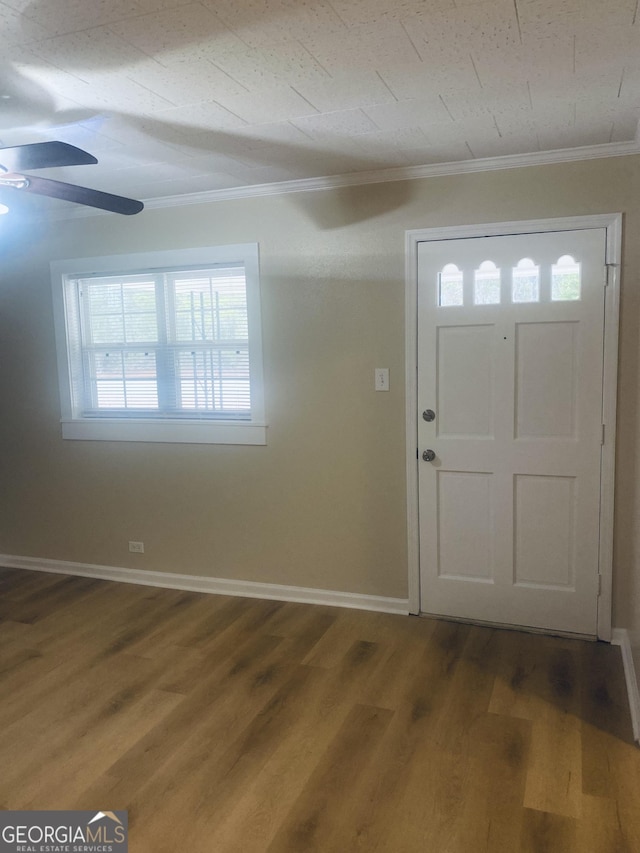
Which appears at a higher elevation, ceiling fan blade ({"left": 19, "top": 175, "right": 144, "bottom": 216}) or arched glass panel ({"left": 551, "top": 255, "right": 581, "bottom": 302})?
ceiling fan blade ({"left": 19, "top": 175, "right": 144, "bottom": 216})

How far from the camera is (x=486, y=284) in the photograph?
3.00 metres

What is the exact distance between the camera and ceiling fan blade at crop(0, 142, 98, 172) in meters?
1.79

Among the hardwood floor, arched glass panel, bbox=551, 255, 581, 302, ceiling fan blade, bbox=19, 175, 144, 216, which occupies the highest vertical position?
ceiling fan blade, bbox=19, 175, 144, 216

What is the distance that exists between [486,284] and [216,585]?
237 cm

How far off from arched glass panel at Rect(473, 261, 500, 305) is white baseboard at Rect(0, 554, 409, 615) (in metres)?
1.67

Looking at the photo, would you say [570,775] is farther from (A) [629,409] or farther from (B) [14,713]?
(B) [14,713]

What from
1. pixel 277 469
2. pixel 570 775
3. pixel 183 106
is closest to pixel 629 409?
pixel 570 775

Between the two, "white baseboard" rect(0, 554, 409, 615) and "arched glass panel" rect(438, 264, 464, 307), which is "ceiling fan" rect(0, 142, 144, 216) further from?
"white baseboard" rect(0, 554, 409, 615)

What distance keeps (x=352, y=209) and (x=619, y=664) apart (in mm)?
2593

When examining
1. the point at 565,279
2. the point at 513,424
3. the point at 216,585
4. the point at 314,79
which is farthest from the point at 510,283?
the point at 216,585

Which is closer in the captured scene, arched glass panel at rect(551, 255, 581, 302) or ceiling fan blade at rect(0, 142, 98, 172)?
ceiling fan blade at rect(0, 142, 98, 172)

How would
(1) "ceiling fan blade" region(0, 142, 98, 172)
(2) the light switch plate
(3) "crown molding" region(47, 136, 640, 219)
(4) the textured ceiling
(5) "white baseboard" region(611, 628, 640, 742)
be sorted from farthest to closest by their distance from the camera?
(2) the light switch plate, (3) "crown molding" region(47, 136, 640, 219), (5) "white baseboard" region(611, 628, 640, 742), (1) "ceiling fan blade" region(0, 142, 98, 172), (4) the textured ceiling

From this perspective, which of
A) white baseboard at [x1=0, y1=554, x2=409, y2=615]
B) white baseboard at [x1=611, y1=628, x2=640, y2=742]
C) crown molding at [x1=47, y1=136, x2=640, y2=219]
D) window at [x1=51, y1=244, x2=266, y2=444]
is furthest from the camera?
window at [x1=51, y1=244, x2=266, y2=444]

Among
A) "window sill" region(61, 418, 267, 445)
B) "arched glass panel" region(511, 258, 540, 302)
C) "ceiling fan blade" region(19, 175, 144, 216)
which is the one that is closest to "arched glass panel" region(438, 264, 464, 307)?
"arched glass panel" region(511, 258, 540, 302)
